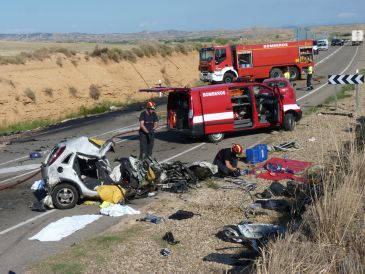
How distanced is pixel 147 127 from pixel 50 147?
6154 mm

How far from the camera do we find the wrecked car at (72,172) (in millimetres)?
11203

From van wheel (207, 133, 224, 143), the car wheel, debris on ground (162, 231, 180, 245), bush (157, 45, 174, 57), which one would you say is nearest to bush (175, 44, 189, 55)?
bush (157, 45, 174, 57)

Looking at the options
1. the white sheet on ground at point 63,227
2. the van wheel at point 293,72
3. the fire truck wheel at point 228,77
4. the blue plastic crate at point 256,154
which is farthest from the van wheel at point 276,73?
the white sheet on ground at point 63,227

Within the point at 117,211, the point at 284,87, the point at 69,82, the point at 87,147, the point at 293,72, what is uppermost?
the point at 87,147

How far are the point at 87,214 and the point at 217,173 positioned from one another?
3691 millimetres

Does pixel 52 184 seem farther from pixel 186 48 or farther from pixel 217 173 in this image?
pixel 186 48

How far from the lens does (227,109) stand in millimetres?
17641

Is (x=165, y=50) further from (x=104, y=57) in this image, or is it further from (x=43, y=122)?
(x=43, y=122)

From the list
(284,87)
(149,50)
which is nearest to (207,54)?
(284,87)

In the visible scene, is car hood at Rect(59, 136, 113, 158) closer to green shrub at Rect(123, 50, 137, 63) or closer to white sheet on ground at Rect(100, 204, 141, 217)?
white sheet on ground at Rect(100, 204, 141, 217)

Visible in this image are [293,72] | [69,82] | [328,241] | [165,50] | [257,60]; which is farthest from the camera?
[165,50]

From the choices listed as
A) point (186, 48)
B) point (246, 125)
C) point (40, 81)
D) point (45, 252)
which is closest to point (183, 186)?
point (45, 252)

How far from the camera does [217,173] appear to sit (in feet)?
43.4

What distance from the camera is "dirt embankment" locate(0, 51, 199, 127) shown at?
35938 mm
